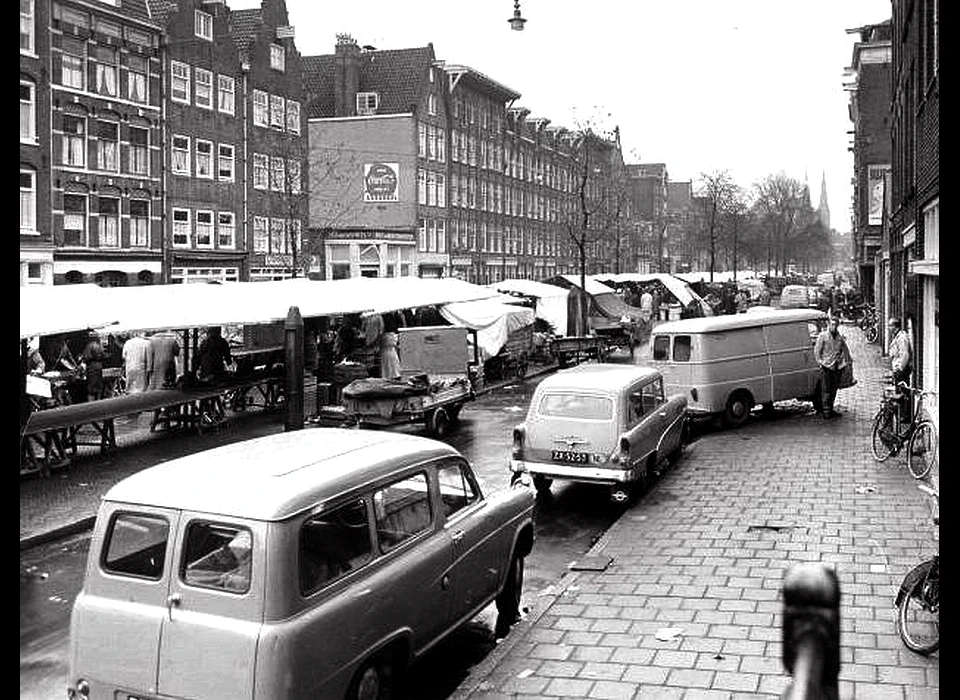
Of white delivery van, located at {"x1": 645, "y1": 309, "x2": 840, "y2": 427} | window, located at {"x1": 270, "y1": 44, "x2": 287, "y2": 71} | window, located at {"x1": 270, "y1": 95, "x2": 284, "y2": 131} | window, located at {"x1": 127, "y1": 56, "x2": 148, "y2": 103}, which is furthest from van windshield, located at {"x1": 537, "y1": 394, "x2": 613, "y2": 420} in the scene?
window, located at {"x1": 270, "y1": 44, "x2": 287, "y2": 71}

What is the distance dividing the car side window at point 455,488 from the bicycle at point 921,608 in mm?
3170

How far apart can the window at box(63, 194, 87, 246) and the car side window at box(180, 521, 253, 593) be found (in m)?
29.8

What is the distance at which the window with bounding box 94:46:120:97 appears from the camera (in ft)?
112

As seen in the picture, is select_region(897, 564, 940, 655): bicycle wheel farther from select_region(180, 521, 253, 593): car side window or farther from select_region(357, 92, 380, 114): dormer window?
select_region(357, 92, 380, 114): dormer window

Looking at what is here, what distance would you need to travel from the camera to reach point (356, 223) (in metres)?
57.4

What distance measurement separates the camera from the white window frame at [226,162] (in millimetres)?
41125

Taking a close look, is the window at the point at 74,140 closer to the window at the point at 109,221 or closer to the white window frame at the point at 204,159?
the window at the point at 109,221

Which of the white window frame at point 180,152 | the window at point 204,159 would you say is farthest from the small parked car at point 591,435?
the window at point 204,159

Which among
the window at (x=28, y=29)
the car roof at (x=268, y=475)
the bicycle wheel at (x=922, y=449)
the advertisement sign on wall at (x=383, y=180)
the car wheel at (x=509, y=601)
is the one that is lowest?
the car wheel at (x=509, y=601)

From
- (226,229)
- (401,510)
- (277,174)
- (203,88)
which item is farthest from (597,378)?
(277,174)

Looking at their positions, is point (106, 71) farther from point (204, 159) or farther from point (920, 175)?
point (920, 175)

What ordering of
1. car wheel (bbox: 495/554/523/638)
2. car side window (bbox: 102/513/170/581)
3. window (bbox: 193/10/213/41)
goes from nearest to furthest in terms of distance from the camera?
car side window (bbox: 102/513/170/581)
car wheel (bbox: 495/554/523/638)
window (bbox: 193/10/213/41)
